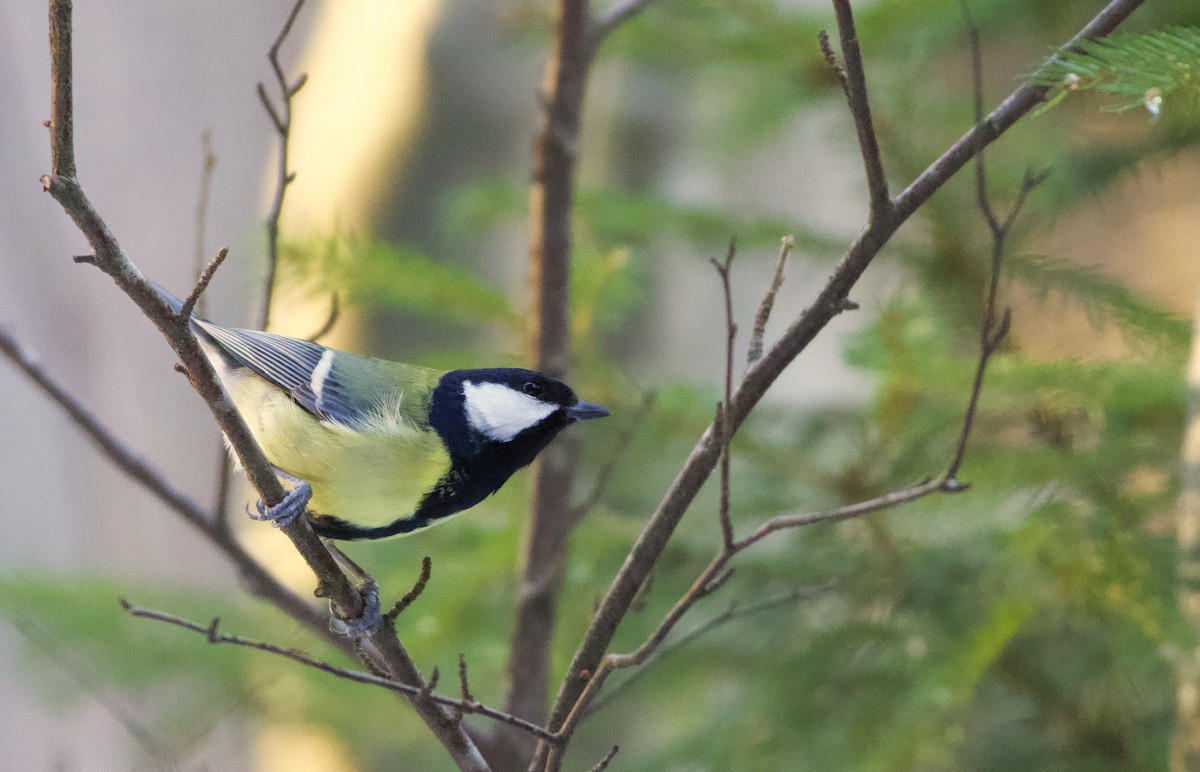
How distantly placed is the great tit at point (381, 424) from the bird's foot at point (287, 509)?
0.05 feet

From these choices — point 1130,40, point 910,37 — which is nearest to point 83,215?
point 1130,40

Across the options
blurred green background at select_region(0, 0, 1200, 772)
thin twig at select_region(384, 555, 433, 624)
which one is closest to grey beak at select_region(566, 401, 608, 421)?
blurred green background at select_region(0, 0, 1200, 772)

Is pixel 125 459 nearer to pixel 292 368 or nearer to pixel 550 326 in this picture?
pixel 292 368

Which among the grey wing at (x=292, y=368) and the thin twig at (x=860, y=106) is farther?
the grey wing at (x=292, y=368)

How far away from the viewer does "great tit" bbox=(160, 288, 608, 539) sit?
0.60m

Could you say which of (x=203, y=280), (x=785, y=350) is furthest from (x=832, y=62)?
(x=203, y=280)

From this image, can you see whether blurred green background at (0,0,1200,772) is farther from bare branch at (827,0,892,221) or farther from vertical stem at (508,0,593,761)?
bare branch at (827,0,892,221)

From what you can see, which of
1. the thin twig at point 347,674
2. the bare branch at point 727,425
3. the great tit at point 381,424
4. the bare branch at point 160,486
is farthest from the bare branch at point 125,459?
the bare branch at point 727,425

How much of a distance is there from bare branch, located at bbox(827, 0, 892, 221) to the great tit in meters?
0.27

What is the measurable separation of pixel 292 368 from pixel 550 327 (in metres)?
0.25

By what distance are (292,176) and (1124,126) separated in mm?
1438

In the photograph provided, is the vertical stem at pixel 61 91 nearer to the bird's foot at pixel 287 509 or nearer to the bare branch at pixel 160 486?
the bird's foot at pixel 287 509

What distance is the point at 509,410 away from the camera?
67cm

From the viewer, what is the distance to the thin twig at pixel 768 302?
443mm
